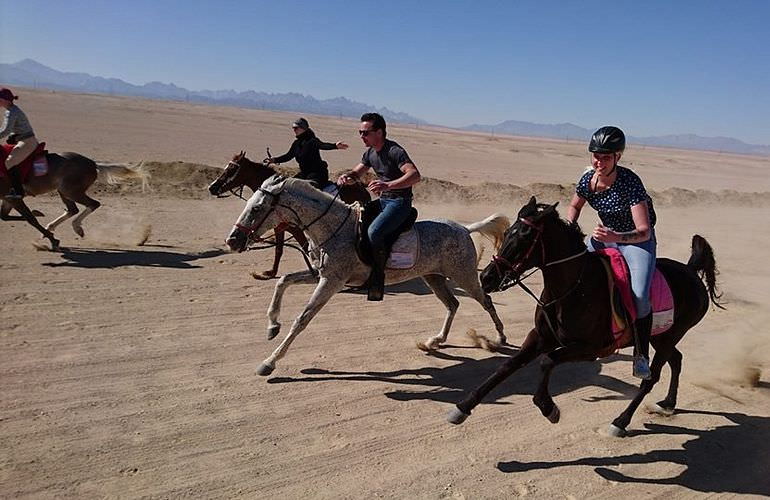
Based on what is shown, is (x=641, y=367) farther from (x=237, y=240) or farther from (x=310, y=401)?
(x=237, y=240)

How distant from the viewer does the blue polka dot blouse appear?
201 inches

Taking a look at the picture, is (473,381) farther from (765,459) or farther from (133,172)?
(133,172)

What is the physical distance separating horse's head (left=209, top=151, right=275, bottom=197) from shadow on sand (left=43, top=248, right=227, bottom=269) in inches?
67.5

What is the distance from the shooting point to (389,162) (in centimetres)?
670

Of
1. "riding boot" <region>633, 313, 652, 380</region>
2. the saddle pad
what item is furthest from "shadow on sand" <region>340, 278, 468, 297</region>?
"riding boot" <region>633, 313, 652, 380</region>

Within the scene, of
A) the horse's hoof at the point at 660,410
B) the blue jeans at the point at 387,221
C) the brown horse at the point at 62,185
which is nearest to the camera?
the horse's hoof at the point at 660,410

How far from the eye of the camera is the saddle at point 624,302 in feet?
17.3

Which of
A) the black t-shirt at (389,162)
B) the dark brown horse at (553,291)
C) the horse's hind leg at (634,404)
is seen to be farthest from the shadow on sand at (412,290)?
the dark brown horse at (553,291)

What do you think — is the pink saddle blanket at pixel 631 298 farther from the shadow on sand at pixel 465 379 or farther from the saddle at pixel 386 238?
the saddle at pixel 386 238

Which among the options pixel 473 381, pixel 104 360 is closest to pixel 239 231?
pixel 104 360

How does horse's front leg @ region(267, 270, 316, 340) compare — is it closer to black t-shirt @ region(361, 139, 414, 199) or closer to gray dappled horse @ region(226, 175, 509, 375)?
gray dappled horse @ region(226, 175, 509, 375)

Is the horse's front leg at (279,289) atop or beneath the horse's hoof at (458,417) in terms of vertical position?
atop

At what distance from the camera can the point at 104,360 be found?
6500 mm

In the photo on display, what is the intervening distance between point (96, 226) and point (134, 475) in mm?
10520
